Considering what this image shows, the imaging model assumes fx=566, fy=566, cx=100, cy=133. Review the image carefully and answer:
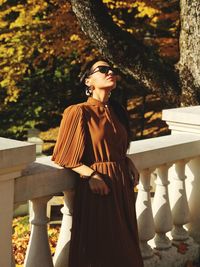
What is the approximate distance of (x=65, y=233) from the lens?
3492mm

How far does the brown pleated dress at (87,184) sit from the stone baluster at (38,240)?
0.53ft

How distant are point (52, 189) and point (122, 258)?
24.3 inches

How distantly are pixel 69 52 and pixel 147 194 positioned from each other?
29.9ft

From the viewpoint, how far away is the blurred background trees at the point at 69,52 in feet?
25.8

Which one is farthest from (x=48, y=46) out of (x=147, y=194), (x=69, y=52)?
(x=147, y=194)

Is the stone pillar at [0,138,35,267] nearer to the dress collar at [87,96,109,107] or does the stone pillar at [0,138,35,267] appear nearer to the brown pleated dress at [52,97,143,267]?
the brown pleated dress at [52,97,143,267]

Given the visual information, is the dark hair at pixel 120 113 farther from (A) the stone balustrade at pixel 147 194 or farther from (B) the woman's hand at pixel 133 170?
(A) the stone balustrade at pixel 147 194

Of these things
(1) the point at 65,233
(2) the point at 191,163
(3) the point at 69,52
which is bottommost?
(1) the point at 65,233

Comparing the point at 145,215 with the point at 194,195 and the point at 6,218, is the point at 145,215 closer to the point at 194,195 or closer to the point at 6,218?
the point at 194,195

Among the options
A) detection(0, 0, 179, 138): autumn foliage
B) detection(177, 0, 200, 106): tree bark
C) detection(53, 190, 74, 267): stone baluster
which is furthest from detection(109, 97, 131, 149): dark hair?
detection(0, 0, 179, 138): autumn foliage

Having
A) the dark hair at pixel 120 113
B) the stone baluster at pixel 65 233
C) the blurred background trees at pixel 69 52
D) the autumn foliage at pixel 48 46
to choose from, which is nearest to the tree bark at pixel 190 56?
the blurred background trees at pixel 69 52

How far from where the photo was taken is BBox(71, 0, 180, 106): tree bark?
7621 millimetres

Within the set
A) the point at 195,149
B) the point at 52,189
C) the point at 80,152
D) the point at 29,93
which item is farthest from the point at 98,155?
the point at 29,93

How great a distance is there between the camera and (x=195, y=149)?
443cm
